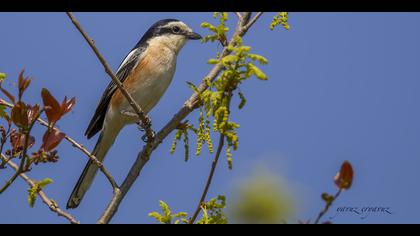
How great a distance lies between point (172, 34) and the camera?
6.81m

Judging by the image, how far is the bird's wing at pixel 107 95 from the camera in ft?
20.9

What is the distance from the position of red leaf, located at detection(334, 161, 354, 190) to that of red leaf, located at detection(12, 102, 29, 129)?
4.71ft

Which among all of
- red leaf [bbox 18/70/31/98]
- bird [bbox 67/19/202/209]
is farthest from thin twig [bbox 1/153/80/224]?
bird [bbox 67/19/202/209]

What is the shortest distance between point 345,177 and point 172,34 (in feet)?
15.8

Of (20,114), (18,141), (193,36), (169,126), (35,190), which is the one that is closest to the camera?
(20,114)

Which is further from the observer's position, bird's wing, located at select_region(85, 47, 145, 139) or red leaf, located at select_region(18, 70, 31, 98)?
bird's wing, located at select_region(85, 47, 145, 139)

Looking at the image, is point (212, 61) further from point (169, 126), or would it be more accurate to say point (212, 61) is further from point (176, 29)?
point (176, 29)

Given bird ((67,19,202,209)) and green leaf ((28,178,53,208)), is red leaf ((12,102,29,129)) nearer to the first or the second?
green leaf ((28,178,53,208))

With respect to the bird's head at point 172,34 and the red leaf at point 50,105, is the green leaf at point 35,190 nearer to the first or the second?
the red leaf at point 50,105

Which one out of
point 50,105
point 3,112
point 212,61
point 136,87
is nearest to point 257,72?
A: point 212,61

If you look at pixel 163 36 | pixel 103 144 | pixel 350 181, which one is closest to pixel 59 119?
pixel 350 181

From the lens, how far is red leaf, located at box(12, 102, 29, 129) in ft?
8.70

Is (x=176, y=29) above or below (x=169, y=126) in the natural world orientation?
above
